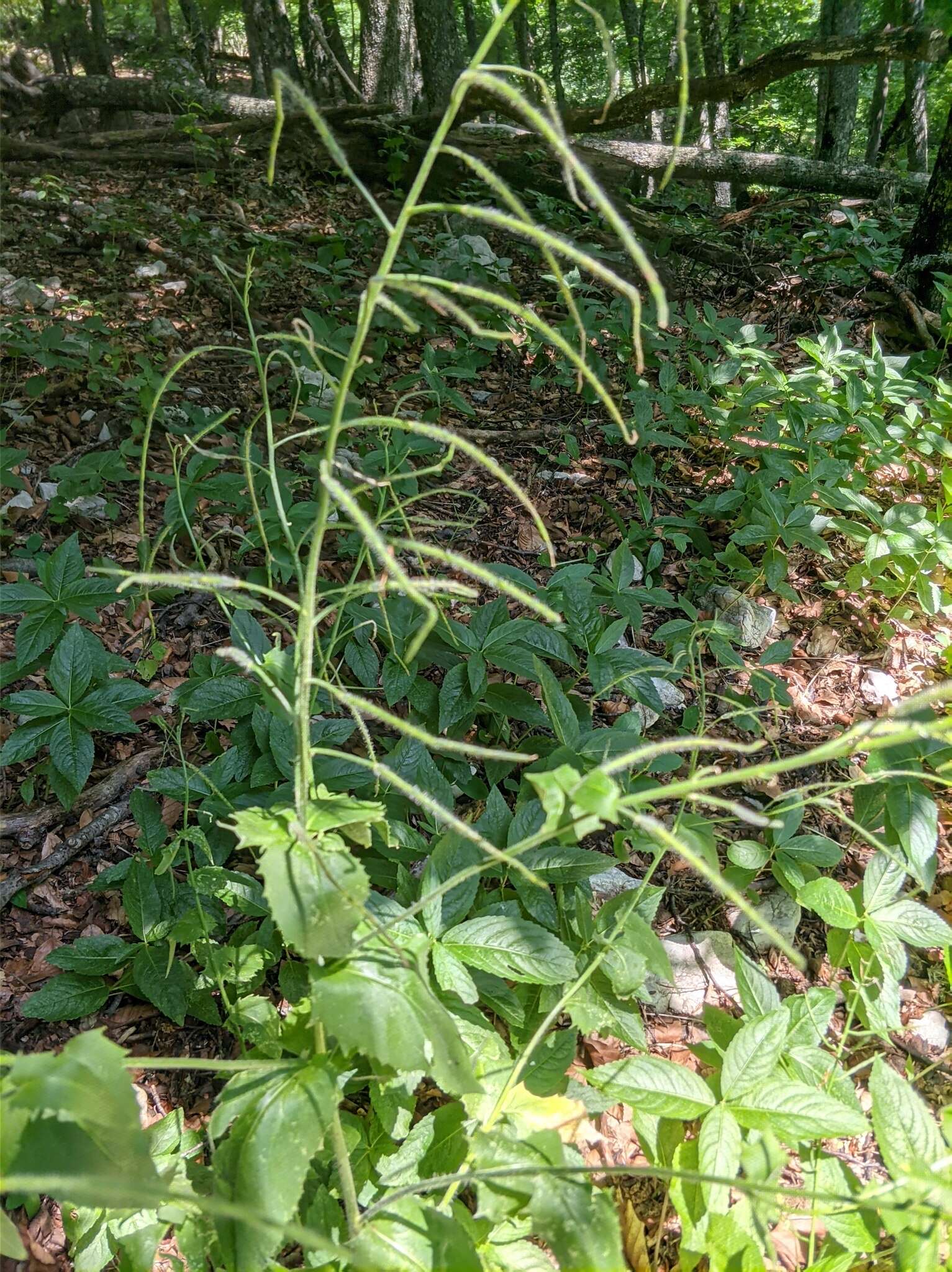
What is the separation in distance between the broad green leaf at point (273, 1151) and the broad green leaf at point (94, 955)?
72 cm

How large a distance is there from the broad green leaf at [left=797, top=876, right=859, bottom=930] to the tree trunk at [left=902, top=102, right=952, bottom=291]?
400 cm

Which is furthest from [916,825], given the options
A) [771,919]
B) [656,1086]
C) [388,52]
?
[388,52]

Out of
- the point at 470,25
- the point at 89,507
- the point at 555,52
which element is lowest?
the point at 89,507

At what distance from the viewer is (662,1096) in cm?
126

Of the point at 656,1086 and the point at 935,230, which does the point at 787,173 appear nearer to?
the point at 935,230

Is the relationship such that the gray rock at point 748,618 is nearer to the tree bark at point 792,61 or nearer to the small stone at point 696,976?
the small stone at point 696,976

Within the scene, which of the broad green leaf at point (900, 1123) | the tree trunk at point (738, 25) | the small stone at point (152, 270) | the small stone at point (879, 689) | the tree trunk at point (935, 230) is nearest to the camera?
the broad green leaf at point (900, 1123)

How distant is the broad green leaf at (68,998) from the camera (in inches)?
Answer: 59.4

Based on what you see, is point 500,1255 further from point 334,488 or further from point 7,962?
point 7,962

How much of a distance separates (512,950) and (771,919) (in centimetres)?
91

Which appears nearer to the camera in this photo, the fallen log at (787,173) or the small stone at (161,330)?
the small stone at (161,330)

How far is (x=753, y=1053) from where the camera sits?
1.29m

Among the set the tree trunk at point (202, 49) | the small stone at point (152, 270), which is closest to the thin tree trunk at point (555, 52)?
the tree trunk at point (202, 49)

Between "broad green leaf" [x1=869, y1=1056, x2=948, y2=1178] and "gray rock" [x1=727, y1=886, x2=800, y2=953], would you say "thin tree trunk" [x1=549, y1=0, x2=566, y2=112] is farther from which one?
"broad green leaf" [x1=869, y1=1056, x2=948, y2=1178]
